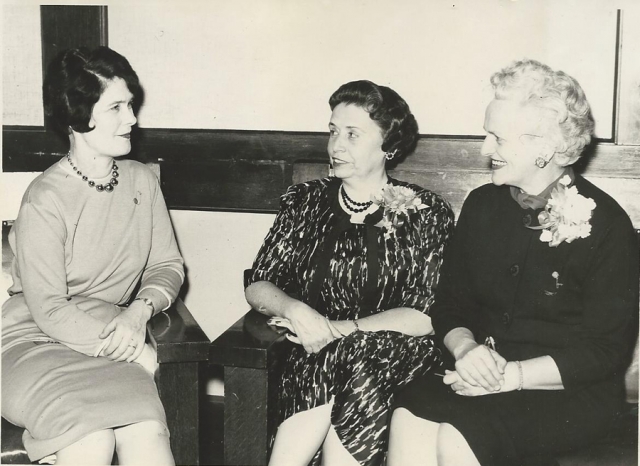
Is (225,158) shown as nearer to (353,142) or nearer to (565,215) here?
(353,142)

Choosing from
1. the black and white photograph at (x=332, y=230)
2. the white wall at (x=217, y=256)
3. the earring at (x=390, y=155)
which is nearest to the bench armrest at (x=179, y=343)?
the black and white photograph at (x=332, y=230)

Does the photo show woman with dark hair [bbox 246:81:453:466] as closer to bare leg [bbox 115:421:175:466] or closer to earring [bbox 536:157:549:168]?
bare leg [bbox 115:421:175:466]

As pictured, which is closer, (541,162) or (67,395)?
(67,395)

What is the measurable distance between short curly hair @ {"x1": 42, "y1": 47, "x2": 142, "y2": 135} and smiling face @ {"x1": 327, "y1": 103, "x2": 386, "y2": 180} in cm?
78

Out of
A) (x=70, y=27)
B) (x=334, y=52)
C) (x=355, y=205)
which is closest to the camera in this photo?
(x=355, y=205)

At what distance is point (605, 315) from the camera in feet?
6.43

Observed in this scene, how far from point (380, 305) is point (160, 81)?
4.89 feet

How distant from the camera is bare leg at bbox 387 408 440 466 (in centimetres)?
191

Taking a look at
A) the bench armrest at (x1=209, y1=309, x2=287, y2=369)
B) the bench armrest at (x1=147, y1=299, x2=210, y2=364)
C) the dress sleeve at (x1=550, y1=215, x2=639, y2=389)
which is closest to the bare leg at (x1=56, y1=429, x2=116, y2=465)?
the bench armrest at (x1=147, y1=299, x2=210, y2=364)

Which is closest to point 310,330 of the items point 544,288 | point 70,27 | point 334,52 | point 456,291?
point 456,291

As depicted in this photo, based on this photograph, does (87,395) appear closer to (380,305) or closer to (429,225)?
(380,305)

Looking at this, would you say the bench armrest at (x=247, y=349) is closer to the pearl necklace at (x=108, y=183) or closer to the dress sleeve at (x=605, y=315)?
the pearl necklace at (x=108, y=183)

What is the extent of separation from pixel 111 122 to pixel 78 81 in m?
0.16

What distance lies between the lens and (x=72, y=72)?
2.21m
